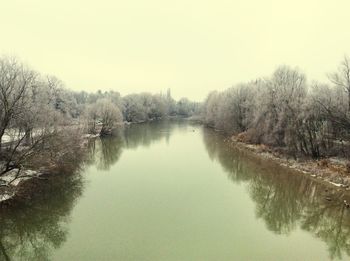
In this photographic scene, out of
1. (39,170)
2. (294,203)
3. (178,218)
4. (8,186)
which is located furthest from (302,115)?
(8,186)

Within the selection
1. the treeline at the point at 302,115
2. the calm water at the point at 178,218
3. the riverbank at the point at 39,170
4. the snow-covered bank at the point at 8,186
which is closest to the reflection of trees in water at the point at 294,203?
the calm water at the point at 178,218

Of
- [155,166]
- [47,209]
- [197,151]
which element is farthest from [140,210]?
[197,151]

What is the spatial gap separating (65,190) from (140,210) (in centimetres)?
692

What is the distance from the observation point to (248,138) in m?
46.8

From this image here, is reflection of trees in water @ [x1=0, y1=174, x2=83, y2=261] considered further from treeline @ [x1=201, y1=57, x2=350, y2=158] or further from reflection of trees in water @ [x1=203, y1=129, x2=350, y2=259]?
treeline @ [x1=201, y1=57, x2=350, y2=158]

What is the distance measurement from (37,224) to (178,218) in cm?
726

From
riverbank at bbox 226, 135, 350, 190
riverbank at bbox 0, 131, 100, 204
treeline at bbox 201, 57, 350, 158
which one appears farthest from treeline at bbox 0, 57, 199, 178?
treeline at bbox 201, 57, 350, 158

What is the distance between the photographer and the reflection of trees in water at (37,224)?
1409 cm

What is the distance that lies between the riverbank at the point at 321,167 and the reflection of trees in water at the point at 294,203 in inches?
45.9

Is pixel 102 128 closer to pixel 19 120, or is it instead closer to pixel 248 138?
pixel 248 138

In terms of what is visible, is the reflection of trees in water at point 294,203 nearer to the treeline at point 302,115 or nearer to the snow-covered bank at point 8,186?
the treeline at point 302,115

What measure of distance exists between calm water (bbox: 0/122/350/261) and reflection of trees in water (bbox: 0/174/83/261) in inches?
1.8

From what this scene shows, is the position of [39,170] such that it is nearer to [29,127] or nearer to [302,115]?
[29,127]

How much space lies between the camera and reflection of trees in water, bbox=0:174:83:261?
1409cm
